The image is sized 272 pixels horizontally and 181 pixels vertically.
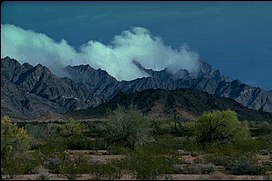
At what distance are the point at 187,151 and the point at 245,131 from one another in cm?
1431

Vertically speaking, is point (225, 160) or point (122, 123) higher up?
point (122, 123)

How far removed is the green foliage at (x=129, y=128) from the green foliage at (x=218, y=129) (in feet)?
A: 22.8

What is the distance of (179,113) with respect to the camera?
7461 inches

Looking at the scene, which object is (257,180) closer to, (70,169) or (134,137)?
(70,169)

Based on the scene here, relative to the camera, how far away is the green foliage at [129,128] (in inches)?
2025

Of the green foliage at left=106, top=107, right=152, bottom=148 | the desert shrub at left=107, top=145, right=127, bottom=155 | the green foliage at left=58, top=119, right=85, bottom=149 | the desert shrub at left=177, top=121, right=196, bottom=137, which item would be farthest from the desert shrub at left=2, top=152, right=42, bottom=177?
the desert shrub at left=177, top=121, right=196, bottom=137

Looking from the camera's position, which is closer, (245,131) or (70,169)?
(70,169)

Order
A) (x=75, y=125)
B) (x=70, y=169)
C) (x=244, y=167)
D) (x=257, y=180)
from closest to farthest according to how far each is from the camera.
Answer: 1. (x=257, y=180)
2. (x=70, y=169)
3. (x=244, y=167)
4. (x=75, y=125)

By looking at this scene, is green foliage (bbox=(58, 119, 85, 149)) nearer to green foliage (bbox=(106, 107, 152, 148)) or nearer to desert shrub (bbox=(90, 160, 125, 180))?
green foliage (bbox=(106, 107, 152, 148))

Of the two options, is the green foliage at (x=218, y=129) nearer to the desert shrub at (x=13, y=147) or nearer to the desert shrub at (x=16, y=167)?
the desert shrub at (x=13, y=147)

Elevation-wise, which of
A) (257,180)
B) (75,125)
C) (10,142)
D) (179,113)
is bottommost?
(257,180)

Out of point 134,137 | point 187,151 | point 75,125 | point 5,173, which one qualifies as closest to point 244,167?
point 5,173

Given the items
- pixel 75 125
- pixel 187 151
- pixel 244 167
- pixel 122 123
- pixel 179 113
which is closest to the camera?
pixel 244 167

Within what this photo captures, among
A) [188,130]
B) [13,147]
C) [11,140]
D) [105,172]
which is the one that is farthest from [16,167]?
[188,130]
